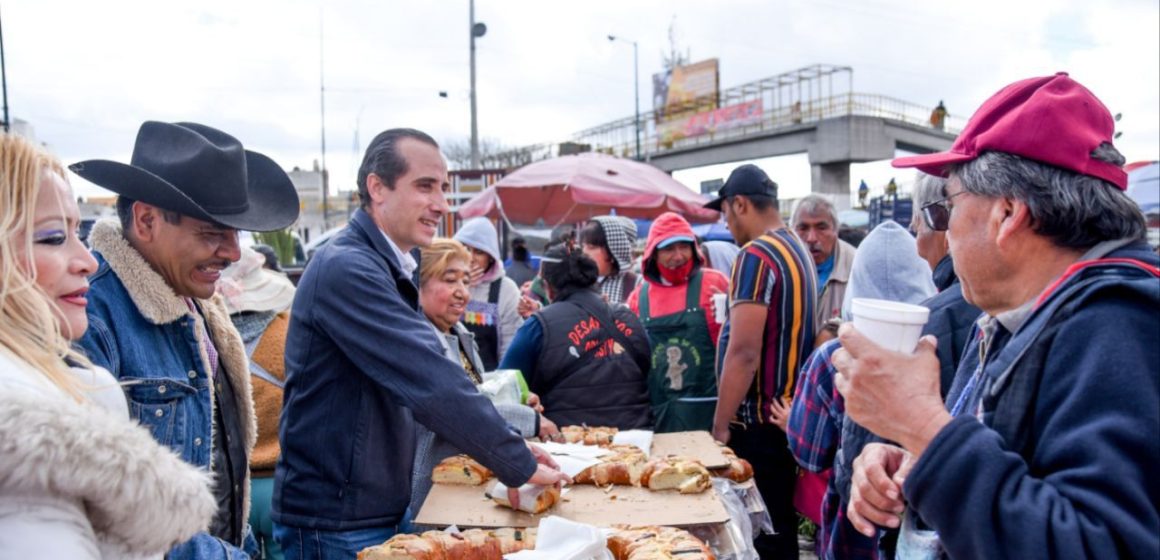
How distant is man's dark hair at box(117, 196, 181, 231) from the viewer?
2107 mm

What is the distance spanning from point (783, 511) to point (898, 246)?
1526 millimetres

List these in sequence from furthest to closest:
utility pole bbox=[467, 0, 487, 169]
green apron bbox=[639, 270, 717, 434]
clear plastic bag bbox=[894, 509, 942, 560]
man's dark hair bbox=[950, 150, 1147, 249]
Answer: utility pole bbox=[467, 0, 487, 169] → green apron bbox=[639, 270, 717, 434] → clear plastic bag bbox=[894, 509, 942, 560] → man's dark hair bbox=[950, 150, 1147, 249]

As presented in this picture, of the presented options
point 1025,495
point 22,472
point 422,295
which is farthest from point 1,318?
point 422,295

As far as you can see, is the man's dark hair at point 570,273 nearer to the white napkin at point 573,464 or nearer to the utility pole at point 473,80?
the white napkin at point 573,464

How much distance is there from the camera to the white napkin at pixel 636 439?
3.21 metres

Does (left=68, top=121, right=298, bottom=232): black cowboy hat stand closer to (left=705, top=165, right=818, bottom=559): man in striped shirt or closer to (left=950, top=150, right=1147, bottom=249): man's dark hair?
(left=950, top=150, right=1147, bottom=249): man's dark hair

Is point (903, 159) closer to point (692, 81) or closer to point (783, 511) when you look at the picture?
point (783, 511)

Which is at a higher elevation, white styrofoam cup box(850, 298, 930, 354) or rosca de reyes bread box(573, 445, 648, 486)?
white styrofoam cup box(850, 298, 930, 354)

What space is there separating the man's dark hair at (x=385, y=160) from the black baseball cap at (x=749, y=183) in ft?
5.89

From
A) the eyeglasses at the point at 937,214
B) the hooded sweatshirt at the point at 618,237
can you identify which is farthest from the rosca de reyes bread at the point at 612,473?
the hooded sweatshirt at the point at 618,237

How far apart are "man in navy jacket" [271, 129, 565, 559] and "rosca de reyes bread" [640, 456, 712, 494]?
0.36 meters

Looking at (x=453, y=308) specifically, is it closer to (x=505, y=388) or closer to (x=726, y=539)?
(x=505, y=388)

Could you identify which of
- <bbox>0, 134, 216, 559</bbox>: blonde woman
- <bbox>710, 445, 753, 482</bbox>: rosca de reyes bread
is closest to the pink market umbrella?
<bbox>710, 445, 753, 482</bbox>: rosca de reyes bread

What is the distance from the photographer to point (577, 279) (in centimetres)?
387
